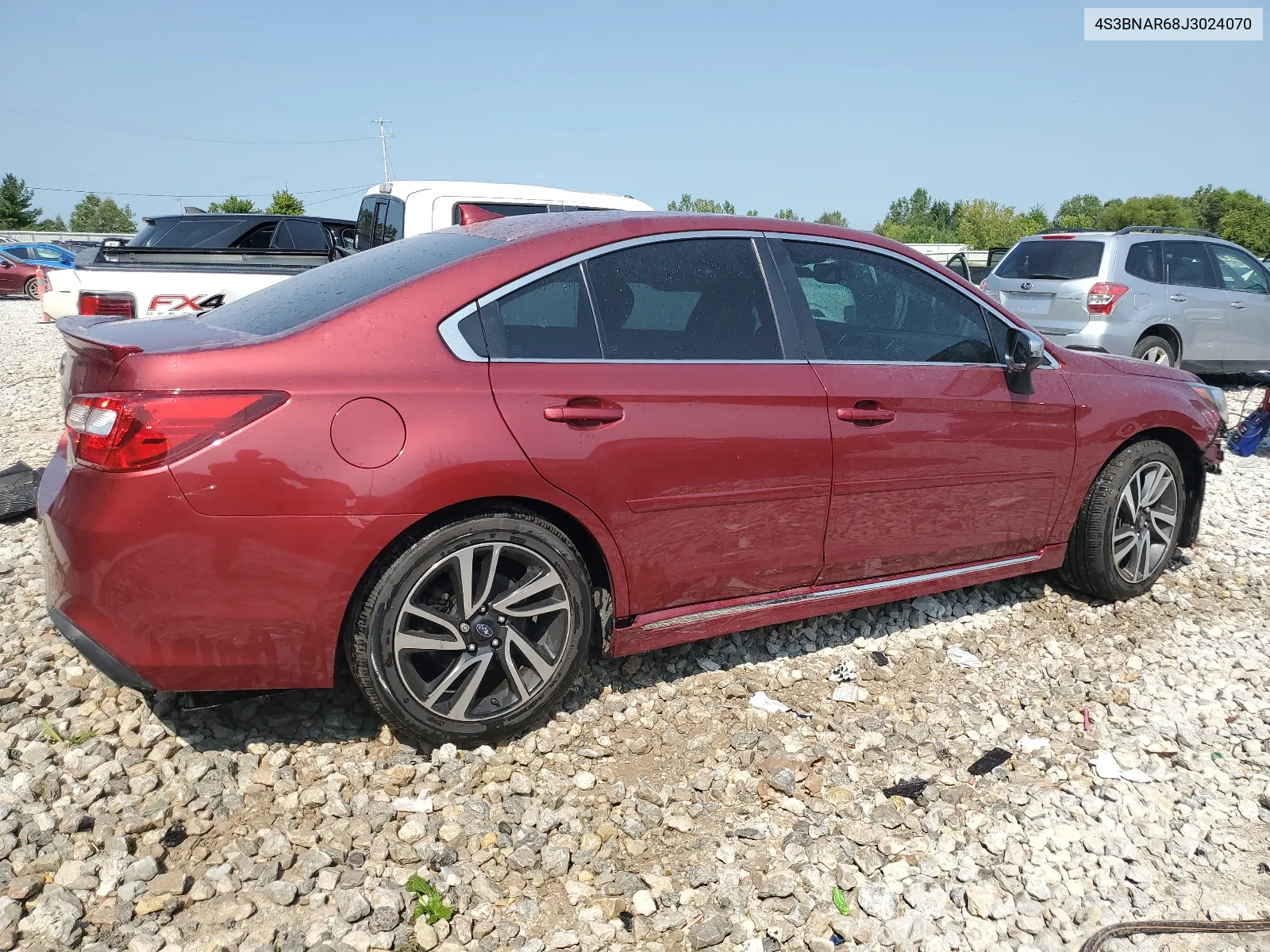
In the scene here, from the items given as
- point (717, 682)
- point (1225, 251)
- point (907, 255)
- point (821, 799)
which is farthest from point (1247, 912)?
point (1225, 251)

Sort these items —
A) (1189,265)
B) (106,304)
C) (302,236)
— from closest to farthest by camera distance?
(106,304) → (1189,265) → (302,236)

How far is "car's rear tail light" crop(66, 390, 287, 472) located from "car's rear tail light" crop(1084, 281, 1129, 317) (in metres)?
9.20

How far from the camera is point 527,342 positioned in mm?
3283

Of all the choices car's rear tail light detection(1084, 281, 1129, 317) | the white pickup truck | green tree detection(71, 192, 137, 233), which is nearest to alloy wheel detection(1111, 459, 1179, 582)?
the white pickup truck

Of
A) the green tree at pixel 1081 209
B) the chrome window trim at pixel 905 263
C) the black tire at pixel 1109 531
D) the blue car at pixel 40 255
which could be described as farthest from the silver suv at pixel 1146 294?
the green tree at pixel 1081 209

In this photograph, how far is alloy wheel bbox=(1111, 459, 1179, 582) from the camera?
15.8ft

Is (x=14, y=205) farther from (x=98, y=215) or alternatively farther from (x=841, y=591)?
(x=841, y=591)

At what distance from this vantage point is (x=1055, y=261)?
1038 cm

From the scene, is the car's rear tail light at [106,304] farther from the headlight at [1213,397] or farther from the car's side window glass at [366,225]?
the headlight at [1213,397]

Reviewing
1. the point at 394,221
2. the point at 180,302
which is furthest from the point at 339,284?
the point at 394,221

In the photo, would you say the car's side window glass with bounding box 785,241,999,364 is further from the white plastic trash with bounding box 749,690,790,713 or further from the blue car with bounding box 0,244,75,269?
the blue car with bounding box 0,244,75,269

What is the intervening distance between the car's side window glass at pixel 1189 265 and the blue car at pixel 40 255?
27.2 m

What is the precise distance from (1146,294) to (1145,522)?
630cm

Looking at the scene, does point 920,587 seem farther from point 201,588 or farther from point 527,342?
point 201,588
